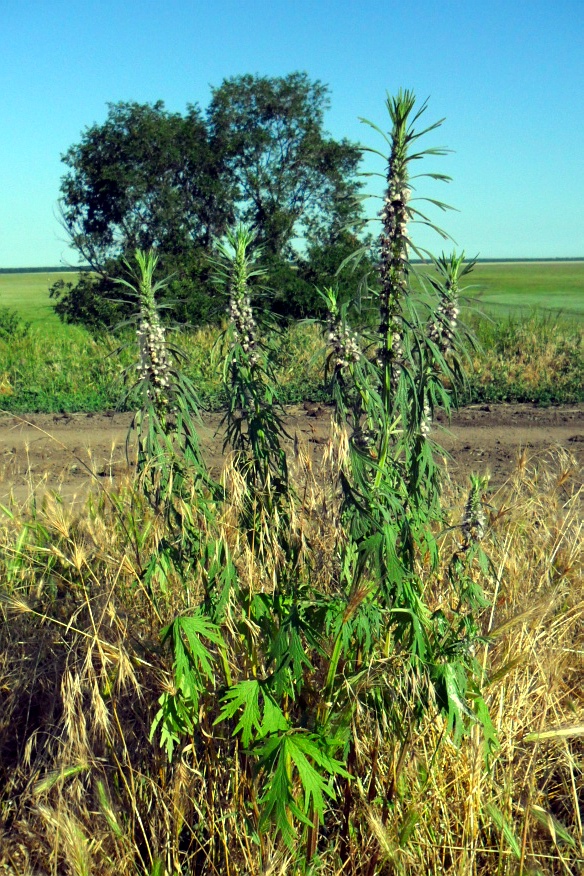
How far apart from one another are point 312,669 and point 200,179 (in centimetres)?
1486

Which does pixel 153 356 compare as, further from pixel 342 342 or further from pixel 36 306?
pixel 36 306

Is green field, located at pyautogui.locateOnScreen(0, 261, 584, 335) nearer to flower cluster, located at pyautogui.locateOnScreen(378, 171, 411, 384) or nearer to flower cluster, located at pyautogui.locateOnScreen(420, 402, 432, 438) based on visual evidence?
flower cluster, located at pyautogui.locateOnScreen(378, 171, 411, 384)

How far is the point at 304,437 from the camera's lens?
7.43m

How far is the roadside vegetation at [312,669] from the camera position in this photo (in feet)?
7.95

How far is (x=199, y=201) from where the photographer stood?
16297mm

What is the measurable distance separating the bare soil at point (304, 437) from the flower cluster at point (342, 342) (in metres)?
3.87

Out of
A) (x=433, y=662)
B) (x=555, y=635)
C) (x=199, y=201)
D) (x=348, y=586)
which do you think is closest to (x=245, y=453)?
(x=348, y=586)

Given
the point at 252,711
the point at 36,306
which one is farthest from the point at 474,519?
the point at 36,306

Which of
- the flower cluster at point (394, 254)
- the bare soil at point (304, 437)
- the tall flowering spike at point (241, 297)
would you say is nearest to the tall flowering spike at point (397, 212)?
the flower cluster at point (394, 254)

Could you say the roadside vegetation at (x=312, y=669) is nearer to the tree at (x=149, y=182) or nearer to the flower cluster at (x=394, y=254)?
the flower cluster at (x=394, y=254)

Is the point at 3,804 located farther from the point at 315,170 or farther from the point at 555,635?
the point at 315,170

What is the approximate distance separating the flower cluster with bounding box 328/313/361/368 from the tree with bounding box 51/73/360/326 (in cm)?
1307

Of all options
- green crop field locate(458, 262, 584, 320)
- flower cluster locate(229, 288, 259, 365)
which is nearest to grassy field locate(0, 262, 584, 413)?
green crop field locate(458, 262, 584, 320)

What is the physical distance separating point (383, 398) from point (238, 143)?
49.6 feet
